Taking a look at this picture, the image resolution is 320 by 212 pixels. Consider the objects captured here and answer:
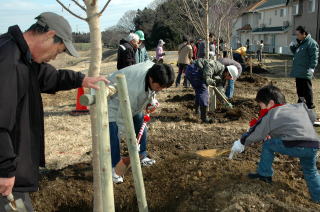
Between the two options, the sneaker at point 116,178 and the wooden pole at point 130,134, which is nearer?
the wooden pole at point 130,134

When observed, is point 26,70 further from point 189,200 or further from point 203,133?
point 203,133

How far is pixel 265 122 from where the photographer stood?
310cm

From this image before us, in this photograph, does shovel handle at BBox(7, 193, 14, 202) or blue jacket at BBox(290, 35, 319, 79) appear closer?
shovel handle at BBox(7, 193, 14, 202)

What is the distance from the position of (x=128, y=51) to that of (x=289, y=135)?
164 inches

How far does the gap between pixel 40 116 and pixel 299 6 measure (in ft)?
104

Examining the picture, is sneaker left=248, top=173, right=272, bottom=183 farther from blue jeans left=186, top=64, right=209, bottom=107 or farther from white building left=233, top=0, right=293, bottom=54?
white building left=233, top=0, right=293, bottom=54

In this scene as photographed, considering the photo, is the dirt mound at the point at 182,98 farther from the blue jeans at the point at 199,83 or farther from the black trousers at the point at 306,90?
the black trousers at the point at 306,90

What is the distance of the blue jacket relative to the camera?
263 inches

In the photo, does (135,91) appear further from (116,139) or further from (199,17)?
(199,17)

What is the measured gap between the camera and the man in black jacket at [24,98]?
5.51 feet

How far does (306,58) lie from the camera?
678 centimetres

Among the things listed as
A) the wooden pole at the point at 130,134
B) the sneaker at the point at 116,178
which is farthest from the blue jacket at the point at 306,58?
the wooden pole at the point at 130,134

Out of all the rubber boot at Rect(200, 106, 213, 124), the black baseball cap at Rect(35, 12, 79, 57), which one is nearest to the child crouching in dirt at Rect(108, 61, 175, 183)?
the black baseball cap at Rect(35, 12, 79, 57)

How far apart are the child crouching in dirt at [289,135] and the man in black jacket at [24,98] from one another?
6.29ft
